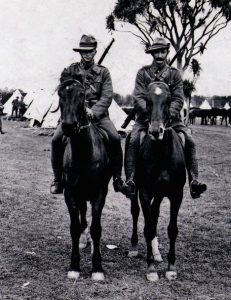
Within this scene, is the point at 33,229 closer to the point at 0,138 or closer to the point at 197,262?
the point at 197,262

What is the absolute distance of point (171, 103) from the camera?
732 centimetres

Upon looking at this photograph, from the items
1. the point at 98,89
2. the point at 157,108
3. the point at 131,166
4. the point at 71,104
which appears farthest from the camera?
the point at 98,89

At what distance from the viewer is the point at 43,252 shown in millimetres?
8188

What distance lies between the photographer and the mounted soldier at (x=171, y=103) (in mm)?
7438

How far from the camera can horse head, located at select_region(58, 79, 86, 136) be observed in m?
6.18

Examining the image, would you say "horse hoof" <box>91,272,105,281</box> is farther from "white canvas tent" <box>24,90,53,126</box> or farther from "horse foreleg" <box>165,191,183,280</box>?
"white canvas tent" <box>24,90,53,126</box>

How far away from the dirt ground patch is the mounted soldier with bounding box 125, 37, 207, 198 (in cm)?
114

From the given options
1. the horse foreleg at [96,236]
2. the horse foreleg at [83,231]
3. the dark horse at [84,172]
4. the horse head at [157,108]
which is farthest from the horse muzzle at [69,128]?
the horse foreleg at [83,231]

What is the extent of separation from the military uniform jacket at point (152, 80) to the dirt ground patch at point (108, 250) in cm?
224

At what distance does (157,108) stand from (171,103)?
0.80 m

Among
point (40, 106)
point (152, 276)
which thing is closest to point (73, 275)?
point (152, 276)

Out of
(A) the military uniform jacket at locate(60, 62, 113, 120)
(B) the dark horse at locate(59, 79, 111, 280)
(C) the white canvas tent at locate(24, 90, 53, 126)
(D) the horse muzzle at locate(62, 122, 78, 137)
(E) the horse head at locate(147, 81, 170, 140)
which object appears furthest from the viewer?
(C) the white canvas tent at locate(24, 90, 53, 126)

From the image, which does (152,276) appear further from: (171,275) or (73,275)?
(73,275)

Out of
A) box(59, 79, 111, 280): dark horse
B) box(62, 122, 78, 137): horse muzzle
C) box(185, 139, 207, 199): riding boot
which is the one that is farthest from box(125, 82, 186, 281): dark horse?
box(62, 122, 78, 137): horse muzzle
